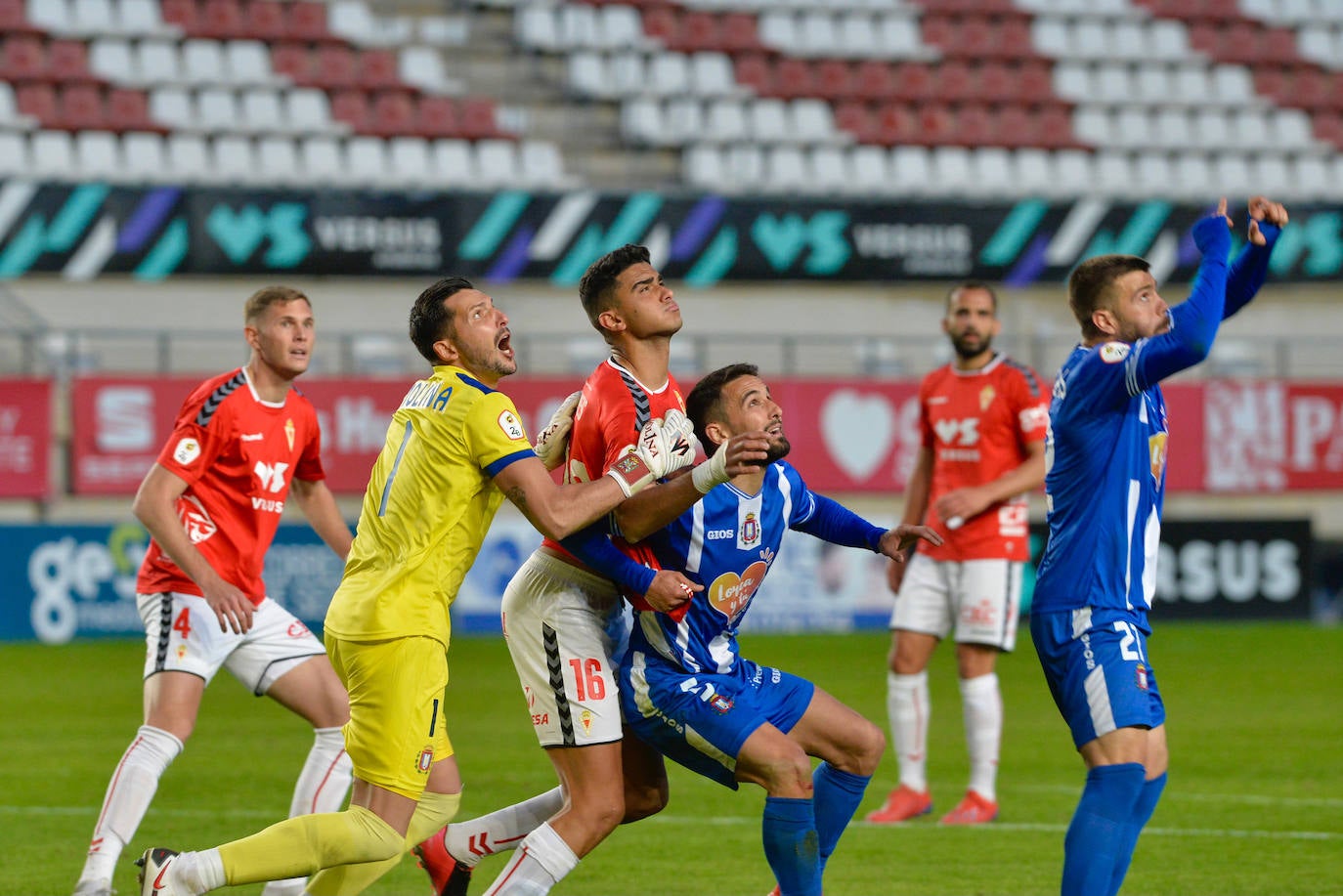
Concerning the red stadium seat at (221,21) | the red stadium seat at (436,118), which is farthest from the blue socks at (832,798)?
the red stadium seat at (221,21)

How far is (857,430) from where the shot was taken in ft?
65.9

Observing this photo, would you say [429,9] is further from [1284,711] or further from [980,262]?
[1284,711]

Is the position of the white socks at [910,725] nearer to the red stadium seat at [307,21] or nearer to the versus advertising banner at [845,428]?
the versus advertising banner at [845,428]

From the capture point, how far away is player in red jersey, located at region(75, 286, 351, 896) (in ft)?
20.2

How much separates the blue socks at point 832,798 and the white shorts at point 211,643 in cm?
200

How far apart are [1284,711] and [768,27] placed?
16.4 metres

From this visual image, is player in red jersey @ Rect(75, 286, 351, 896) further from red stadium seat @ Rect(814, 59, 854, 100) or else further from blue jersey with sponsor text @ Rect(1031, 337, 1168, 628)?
red stadium seat @ Rect(814, 59, 854, 100)

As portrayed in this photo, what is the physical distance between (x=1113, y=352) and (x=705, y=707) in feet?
5.39

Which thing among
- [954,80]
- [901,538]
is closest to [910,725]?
[901,538]

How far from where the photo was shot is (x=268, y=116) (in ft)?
75.2

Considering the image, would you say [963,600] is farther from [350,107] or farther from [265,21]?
[265,21]

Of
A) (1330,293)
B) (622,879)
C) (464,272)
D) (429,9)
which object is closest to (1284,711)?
(622,879)

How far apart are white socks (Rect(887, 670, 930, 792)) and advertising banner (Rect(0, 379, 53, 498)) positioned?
41.6 ft

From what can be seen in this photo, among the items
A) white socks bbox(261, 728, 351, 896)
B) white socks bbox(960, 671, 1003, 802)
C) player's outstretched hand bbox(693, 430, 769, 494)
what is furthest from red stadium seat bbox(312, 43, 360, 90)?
player's outstretched hand bbox(693, 430, 769, 494)
